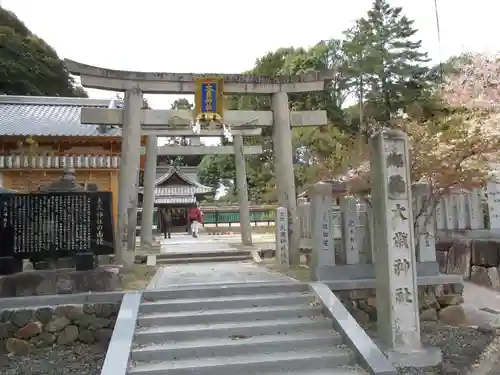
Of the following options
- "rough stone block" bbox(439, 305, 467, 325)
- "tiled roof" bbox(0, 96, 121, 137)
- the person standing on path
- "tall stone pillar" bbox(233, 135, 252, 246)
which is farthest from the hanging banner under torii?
the person standing on path

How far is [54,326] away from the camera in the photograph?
6.18m

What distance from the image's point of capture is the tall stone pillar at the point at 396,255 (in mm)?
5555

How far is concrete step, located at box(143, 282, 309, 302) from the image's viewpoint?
21.4 feet

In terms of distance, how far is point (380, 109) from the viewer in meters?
26.0

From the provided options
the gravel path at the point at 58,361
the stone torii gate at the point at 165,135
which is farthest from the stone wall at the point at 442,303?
the stone torii gate at the point at 165,135

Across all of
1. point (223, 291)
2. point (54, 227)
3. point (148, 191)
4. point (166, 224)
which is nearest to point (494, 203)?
point (223, 291)

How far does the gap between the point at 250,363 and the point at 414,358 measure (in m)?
2.16

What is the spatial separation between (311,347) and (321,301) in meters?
0.91

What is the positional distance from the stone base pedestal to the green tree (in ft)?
115

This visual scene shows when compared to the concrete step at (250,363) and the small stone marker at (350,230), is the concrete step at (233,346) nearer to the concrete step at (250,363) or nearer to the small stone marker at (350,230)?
the concrete step at (250,363)

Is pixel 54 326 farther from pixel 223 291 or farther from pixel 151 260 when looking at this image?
pixel 151 260

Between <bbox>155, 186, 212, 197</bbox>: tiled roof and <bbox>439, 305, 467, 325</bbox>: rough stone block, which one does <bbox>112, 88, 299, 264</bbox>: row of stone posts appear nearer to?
<bbox>439, 305, 467, 325</bbox>: rough stone block

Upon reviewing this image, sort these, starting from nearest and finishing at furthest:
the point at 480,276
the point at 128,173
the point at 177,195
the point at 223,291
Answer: the point at 223,291 < the point at 128,173 < the point at 480,276 < the point at 177,195

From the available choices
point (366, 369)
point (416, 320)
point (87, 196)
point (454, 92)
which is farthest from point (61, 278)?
point (454, 92)
